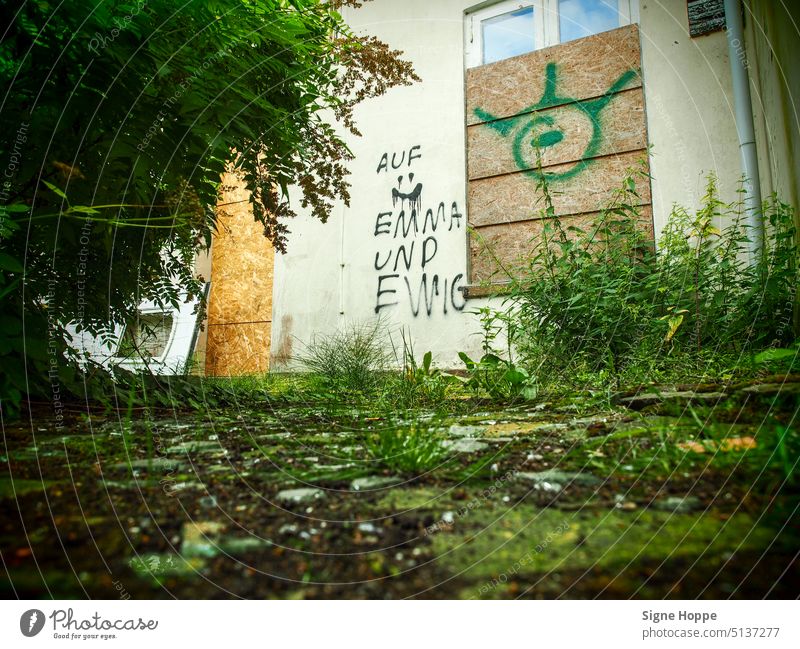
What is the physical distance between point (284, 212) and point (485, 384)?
113 centimetres

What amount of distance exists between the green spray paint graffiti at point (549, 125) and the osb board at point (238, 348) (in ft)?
9.45

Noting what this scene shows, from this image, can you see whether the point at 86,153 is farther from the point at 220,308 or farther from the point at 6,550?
the point at 220,308

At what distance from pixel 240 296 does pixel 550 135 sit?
3.36m

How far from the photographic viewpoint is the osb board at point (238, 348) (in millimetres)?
5012

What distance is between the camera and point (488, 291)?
153 inches

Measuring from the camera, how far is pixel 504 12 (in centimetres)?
416

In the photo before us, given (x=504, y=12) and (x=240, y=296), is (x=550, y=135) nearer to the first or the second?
(x=504, y=12)

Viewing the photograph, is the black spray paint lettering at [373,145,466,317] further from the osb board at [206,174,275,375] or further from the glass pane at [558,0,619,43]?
the glass pane at [558,0,619,43]

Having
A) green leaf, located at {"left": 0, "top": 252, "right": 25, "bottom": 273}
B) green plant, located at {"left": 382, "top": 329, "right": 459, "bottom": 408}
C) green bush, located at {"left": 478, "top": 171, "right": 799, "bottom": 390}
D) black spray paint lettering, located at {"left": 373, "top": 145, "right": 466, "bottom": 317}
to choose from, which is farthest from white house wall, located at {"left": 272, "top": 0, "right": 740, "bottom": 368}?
green leaf, located at {"left": 0, "top": 252, "right": 25, "bottom": 273}

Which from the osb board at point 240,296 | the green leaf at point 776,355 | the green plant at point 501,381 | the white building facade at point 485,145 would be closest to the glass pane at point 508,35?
the white building facade at point 485,145

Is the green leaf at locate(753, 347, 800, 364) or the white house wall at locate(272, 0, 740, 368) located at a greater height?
the white house wall at locate(272, 0, 740, 368)

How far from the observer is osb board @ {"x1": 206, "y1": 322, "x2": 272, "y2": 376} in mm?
5012

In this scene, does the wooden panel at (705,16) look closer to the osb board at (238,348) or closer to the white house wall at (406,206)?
the white house wall at (406,206)

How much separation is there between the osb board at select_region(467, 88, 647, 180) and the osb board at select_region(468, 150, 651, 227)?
0.23 feet
